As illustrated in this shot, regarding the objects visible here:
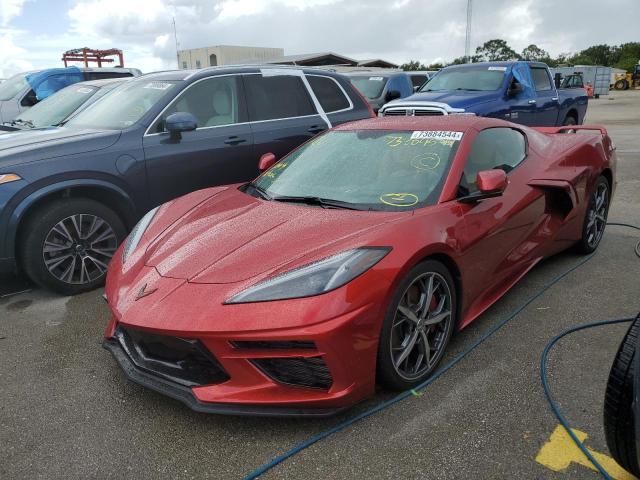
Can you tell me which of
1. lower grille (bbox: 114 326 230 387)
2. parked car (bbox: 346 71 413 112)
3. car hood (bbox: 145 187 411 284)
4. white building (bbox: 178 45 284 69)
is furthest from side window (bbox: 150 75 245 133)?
white building (bbox: 178 45 284 69)

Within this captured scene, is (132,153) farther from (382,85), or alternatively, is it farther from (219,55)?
(219,55)

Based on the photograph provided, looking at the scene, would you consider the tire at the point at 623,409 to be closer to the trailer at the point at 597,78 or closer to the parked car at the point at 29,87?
the parked car at the point at 29,87

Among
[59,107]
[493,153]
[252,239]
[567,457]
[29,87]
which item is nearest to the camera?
[567,457]


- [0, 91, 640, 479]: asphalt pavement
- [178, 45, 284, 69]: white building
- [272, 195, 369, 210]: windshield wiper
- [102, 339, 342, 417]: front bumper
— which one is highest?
→ [178, 45, 284, 69]: white building

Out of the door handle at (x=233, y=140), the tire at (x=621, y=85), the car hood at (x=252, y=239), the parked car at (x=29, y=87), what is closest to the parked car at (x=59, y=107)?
the door handle at (x=233, y=140)

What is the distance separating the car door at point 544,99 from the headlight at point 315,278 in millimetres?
8364

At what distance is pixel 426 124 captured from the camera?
3.60 meters

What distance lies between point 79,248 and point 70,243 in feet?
0.26

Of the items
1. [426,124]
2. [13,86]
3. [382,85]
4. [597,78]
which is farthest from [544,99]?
[597,78]

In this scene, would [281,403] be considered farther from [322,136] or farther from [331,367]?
[322,136]

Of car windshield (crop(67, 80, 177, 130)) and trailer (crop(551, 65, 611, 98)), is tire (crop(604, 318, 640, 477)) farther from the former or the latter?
trailer (crop(551, 65, 611, 98))

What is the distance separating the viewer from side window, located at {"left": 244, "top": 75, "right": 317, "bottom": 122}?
5320 mm

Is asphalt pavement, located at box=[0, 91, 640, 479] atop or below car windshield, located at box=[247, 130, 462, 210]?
below

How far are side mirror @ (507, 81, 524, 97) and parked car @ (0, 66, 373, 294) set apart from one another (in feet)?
14.8
